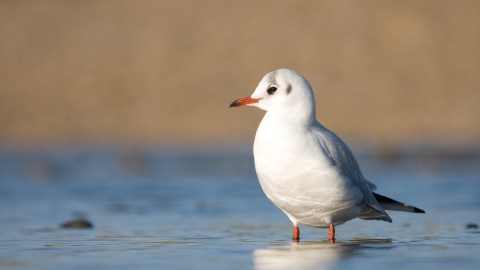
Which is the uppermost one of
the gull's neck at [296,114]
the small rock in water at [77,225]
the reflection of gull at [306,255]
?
the gull's neck at [296,114]

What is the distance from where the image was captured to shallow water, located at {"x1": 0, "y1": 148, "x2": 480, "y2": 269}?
585 centimetres

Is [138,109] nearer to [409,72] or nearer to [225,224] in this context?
[409,72]

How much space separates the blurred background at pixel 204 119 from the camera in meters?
7.48

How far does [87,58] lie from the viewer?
37.1 meters

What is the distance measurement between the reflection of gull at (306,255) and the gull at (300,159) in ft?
0.91

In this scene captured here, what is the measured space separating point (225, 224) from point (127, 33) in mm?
31769

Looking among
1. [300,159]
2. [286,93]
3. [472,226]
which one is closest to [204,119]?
[472,226]

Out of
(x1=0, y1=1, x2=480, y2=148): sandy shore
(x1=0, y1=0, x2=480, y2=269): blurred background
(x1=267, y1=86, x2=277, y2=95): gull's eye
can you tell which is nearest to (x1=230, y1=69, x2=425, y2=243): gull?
(x1=267, y1=86, x2=277, y2=95): gull's eye

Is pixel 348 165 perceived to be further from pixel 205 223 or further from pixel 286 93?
pixel 205 223

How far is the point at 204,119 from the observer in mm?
31797

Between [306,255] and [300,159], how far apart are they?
2.47ft

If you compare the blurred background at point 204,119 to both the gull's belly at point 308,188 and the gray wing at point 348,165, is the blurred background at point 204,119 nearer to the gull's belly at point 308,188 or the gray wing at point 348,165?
the gray wing at point 348,165

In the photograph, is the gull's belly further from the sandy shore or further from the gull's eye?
the sandy shore

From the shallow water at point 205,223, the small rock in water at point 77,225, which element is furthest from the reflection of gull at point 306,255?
the small rock in water at point 77,225
